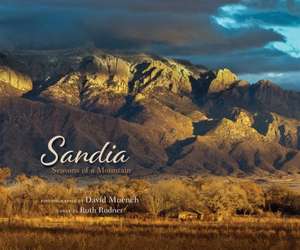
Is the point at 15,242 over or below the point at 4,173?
below

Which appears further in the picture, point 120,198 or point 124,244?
point 120,198

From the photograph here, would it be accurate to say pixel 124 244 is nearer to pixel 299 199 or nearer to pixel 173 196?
pixel 173 196

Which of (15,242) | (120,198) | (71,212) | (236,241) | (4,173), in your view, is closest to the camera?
(15,242)

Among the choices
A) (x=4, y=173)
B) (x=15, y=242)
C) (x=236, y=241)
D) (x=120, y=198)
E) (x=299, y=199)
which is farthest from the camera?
(x=4, y=173)

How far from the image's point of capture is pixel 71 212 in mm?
96062

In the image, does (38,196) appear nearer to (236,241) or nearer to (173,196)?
(173,196)

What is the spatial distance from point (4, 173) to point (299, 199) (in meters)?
46.5

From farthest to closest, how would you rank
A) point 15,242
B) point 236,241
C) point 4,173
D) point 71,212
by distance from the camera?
point 4,173
point 71,212
point 236,241
point 15,242

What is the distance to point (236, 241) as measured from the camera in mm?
45312

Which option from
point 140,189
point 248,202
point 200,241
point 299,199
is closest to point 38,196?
point 140,189

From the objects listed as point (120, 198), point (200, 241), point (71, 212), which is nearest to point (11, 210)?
point (71, 212)

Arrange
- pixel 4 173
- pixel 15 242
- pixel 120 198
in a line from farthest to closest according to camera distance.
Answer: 1. pixel 4 173
2. pixel 120 198
3. pixel 15 242

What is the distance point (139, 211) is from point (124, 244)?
58.7 m

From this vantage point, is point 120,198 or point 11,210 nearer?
point 11,210
